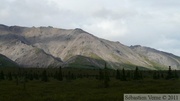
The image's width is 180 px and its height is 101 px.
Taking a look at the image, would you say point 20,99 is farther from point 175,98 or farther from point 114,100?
point 175,98

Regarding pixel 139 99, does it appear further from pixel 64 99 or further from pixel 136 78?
pixel 136 78

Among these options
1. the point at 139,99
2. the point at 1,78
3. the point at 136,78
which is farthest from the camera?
the point at 1,78

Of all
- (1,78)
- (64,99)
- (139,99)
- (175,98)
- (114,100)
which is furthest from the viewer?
(1,78)

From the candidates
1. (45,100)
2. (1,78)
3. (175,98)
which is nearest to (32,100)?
(45,100)

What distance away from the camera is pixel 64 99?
63.7 m

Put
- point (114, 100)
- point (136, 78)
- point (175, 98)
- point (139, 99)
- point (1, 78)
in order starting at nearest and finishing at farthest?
1. point (139, 99)
2. point (175, 98)
3. point (114, 100)
4. point (136, 78)
5. point (1, 78)

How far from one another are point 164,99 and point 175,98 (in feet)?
7.36

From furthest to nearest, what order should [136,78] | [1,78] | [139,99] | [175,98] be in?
[1,78] < [136,78] < [175,98] < [139,99]

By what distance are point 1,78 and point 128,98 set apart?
12433 cm

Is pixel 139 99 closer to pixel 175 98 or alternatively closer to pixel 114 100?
pixel 175 98

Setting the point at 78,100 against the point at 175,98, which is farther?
the point at 78,100

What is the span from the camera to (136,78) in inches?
5846

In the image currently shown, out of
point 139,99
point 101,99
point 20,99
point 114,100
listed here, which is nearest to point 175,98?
point 139,99

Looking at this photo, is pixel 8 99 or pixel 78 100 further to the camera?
pixel 8 99
